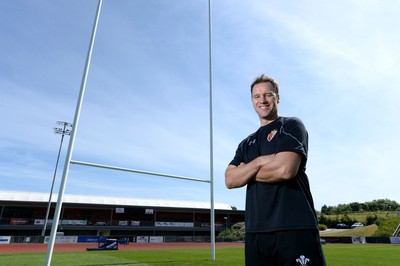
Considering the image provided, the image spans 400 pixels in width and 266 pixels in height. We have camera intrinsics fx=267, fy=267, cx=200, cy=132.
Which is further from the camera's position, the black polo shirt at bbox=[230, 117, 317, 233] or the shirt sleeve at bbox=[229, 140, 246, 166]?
the shirt sleeve at bbox=[229, 140, 246, 166]

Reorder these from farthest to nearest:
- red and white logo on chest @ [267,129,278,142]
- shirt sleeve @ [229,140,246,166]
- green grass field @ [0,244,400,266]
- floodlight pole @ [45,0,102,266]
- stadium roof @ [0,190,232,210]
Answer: stadium roof @ [0,190,232,210]
green grass field @ [0,244,400,266]
floodlight pole @ [45,0,102,266]
shirt sleeve @ [229,140,246,166]
red and white logo on chest @ [267,129,278,142]

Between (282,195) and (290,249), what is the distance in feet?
0.93

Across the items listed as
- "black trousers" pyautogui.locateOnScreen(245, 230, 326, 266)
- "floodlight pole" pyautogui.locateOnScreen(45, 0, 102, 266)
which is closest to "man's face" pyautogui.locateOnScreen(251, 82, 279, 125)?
"black trousers" pyautogui.locateOnScreen(245, 230, 326, 266)

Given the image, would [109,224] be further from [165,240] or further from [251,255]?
[251,255]

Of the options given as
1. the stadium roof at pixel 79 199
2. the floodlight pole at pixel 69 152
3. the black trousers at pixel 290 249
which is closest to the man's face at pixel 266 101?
the black trousers at pixel 290 249

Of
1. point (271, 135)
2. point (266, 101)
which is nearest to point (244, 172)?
point (271, 135)

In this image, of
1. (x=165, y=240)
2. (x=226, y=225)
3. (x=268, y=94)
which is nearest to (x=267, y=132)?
(x=268, y=94)

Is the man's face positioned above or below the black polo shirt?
above

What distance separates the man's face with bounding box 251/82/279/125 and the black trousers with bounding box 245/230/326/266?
772mm

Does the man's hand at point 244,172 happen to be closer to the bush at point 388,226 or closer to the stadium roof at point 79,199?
the stadium roof at point 79,199

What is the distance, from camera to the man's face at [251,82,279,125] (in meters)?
1.82

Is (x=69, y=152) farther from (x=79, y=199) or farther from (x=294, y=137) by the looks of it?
(x=79, y=199)

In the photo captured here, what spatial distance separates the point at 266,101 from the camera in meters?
1.82

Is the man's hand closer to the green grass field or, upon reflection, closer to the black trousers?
the black trousers
